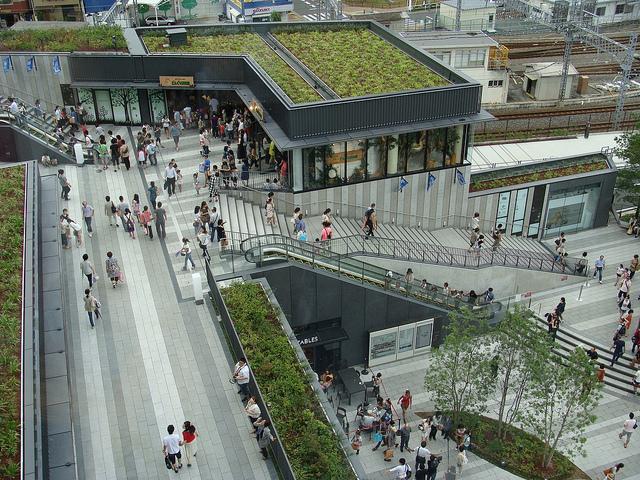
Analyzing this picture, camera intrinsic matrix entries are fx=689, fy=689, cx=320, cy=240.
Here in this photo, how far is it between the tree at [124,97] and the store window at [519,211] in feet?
63.4

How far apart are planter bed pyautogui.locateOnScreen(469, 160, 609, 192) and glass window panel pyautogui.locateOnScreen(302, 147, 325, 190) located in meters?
8.08

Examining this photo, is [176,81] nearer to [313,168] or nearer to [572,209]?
[313,168]

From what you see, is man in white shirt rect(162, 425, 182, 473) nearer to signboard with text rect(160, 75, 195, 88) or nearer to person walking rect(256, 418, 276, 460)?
person walking rect(256, 418, 276, 460)

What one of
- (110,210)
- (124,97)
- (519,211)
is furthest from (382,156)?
(124,97)

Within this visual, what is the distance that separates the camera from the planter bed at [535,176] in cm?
3234

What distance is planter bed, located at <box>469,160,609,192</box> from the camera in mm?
32344

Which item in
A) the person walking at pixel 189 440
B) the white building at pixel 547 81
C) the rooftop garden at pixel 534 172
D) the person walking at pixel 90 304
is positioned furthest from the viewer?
the white building at pixel 547 81

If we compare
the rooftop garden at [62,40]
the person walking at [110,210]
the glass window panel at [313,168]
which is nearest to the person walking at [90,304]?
the person walking at [110,210]

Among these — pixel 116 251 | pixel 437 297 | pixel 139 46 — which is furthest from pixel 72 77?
pixel 437 297

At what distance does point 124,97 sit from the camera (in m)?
34.2

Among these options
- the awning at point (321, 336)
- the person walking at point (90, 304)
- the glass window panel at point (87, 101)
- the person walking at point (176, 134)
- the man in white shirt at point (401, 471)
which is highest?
the glass window panel at point (87, 101)

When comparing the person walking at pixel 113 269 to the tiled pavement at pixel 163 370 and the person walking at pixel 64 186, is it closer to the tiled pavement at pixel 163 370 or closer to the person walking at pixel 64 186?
the tiled pavement at pixel 163 370

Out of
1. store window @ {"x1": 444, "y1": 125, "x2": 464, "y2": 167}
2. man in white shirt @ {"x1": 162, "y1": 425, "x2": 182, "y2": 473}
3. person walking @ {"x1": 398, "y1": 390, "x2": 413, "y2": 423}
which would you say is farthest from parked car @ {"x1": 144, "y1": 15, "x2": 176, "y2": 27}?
man in white shirt @ {"x1": 162, "y1": 425, "x2": 182, "y2": 473}

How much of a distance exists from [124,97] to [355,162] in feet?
43.6
